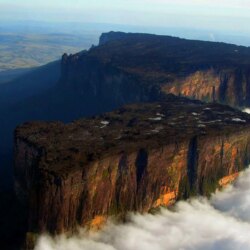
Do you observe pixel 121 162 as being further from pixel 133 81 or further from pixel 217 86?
pixel 217 86

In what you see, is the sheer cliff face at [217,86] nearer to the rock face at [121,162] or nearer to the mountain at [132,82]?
the mountain at [132,82]

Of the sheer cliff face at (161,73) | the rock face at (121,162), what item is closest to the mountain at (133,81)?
the sheer cliff face at (161,73)

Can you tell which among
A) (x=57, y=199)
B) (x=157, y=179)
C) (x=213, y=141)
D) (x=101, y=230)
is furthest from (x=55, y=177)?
(x=213, y=141)

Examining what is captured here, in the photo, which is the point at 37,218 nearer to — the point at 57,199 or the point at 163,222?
the point at 57,199

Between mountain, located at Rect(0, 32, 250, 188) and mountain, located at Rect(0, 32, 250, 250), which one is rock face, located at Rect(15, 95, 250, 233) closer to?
mountain, located at Rect(0, 32, 250, 250)

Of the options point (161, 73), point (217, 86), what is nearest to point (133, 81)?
point (161, 73)

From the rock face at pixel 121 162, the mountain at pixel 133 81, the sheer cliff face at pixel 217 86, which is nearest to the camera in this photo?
A: the rock face at pixel 121 162
